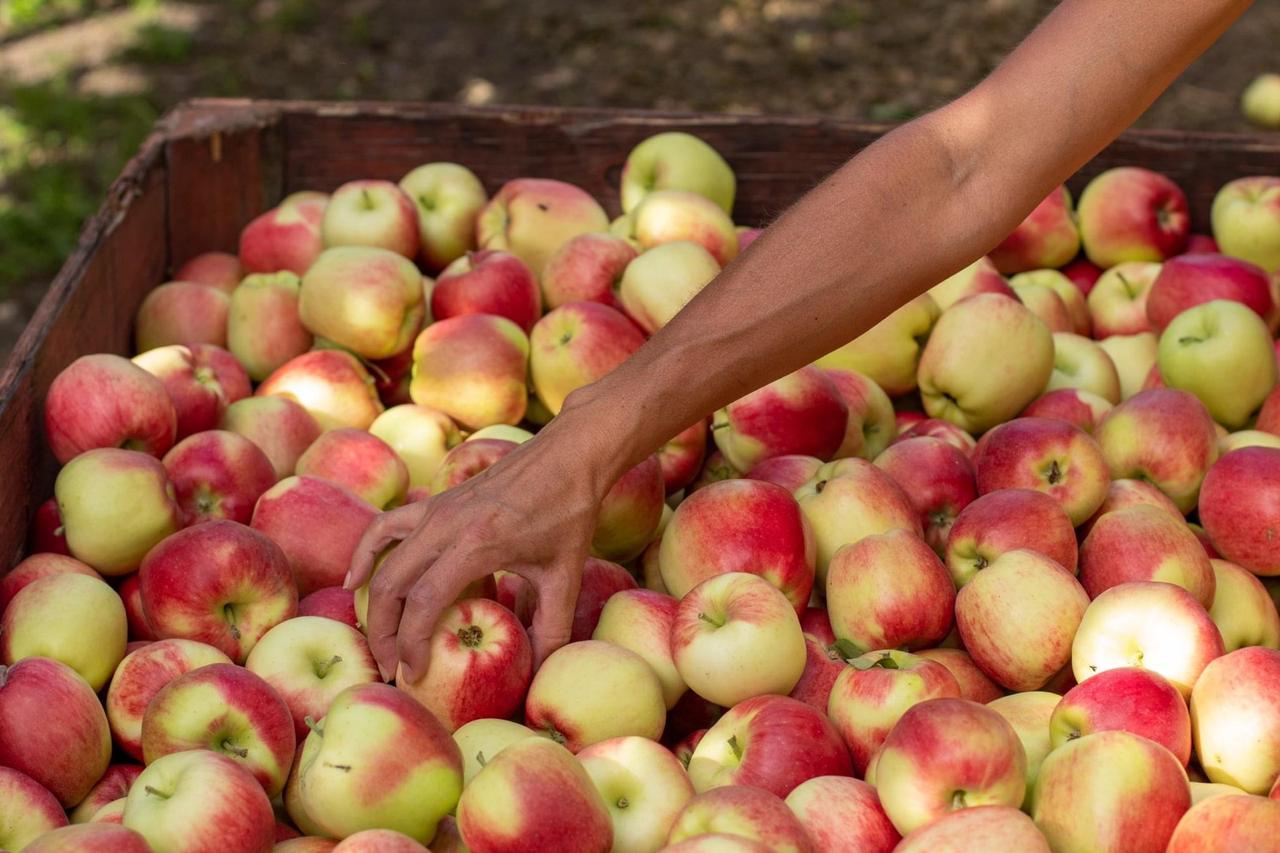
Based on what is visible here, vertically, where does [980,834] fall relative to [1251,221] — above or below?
above

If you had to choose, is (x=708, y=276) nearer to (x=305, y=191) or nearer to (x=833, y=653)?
(x=833, y=653)

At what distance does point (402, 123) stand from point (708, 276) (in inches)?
37.8

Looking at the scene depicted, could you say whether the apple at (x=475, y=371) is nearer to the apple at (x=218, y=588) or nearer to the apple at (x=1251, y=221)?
the apple at (x=218, y=588)

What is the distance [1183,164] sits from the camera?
3.08 metres

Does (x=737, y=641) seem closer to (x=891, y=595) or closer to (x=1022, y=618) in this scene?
(x=891, y=595)

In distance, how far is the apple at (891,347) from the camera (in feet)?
8.25

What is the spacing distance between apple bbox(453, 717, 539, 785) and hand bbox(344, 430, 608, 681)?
0.10 metres

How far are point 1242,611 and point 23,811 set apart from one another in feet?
5.18

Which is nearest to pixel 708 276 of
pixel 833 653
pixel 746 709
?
pixel 833 653

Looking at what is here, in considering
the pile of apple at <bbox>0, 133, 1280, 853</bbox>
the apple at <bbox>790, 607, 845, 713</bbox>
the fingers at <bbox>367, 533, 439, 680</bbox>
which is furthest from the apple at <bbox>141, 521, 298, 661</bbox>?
the apple at <bbox>790, 607, 845, 713</bbox>

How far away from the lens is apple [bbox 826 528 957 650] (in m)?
1.84

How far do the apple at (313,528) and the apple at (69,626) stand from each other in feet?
0.78

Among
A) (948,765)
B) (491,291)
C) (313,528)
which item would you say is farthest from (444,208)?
(948,765)

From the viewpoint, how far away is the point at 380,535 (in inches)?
69.7
